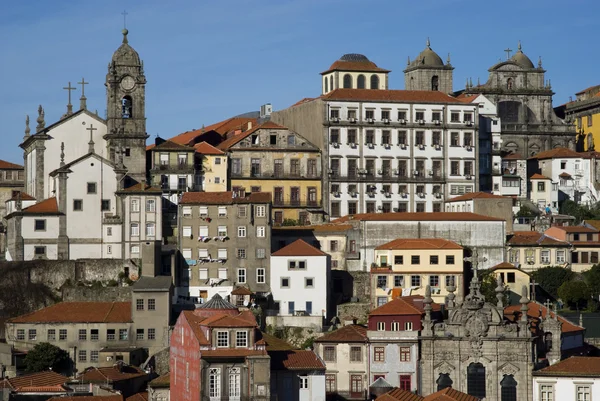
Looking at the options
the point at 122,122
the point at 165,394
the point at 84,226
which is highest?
the point at 122,122

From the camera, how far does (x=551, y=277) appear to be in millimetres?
116938

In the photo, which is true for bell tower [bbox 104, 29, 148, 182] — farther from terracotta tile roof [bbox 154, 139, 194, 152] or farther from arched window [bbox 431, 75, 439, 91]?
arched window [bbox 431, 75, 439, 91]

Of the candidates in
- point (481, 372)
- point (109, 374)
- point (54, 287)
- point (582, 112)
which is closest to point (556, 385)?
point (481, 372)

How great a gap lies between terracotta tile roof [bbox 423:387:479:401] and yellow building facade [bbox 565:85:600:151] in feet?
223

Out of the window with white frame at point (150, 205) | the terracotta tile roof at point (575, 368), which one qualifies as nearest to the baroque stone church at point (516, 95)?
the window with white frame at point (150, 205)

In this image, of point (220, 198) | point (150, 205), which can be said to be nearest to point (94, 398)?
point (150, 205)

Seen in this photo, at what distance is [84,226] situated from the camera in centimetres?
11575

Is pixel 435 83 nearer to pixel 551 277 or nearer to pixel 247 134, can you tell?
pixel 247 134

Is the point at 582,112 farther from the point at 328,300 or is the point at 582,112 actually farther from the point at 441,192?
the point at 328,300

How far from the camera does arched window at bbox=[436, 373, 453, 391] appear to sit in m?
99.7

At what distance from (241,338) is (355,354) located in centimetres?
1330

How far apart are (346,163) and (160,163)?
49.0 feet

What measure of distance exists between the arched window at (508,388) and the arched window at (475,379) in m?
1.33

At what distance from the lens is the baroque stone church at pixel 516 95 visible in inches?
5851
